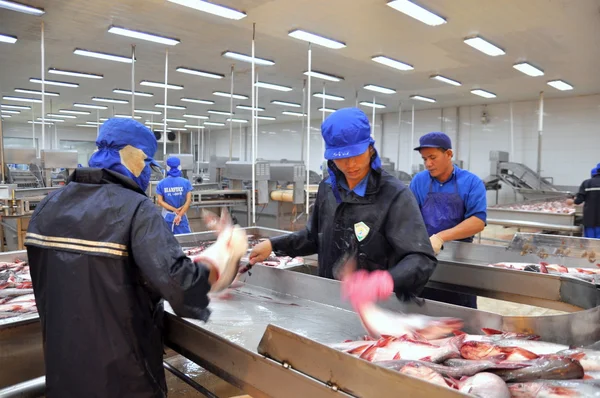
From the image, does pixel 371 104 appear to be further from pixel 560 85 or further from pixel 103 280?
pixel 103 280

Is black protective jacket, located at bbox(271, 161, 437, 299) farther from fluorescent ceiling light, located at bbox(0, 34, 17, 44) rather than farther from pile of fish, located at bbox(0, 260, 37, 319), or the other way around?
fluorescent ceiling light, located at bbox(0, 34, 17, 44)

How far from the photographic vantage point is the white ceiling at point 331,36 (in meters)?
→ 5.70

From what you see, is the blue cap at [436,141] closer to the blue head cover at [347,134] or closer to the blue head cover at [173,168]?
the blue head cover at [347,134]

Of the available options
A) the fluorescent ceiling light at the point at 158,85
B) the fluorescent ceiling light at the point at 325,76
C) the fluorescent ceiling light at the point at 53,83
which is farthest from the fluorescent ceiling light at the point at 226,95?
the fluorescent ceiling light at the point at 53,83

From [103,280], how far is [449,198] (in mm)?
2309

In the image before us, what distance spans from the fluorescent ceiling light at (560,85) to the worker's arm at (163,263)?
1148 cm

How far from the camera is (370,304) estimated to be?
165 centimetres

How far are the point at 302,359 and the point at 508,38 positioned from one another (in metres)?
7.22

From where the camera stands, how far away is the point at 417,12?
5719mm

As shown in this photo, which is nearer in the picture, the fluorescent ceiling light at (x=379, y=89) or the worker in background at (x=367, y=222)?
the worker in background at (x=367, y=222)

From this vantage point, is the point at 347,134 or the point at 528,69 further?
the point at 528,69

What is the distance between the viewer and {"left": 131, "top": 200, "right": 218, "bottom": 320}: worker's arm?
4.41 feet

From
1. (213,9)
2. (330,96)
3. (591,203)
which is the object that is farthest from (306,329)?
(330,96)

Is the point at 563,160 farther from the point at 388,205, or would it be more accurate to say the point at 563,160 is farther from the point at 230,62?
the point at 388,205
